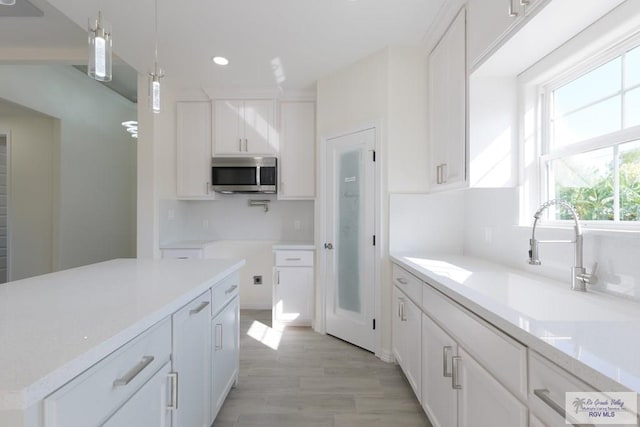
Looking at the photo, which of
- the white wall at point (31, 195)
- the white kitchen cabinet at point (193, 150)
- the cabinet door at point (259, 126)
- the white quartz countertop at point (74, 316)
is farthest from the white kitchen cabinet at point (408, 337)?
the white wall at point (31, 195)

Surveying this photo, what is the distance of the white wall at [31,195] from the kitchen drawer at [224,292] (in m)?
3.60

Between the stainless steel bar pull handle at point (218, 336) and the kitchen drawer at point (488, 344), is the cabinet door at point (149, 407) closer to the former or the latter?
the stainless steel bar pull handle at point (218, 336)

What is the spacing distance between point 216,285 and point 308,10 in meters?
1.94

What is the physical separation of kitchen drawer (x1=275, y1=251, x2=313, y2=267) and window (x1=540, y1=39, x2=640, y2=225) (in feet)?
7.09

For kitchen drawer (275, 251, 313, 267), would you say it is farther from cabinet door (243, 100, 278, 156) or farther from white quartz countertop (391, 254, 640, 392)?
white quartz countertop (391, 254, 640, 392)

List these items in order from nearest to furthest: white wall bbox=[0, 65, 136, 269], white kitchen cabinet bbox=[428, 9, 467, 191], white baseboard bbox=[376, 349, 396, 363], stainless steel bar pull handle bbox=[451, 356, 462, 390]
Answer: stainless steel bar pull handle bbox=[451, 356, 462, 390] < white kitchen cabinet bbox=[428, 9, 467, 191] < white baseboard bbox=[376, 349, 396, 363] < white wall bbox=[0, 65, 136, 269]

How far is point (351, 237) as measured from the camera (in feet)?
9.65

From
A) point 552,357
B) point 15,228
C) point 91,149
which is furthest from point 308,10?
point 15,228

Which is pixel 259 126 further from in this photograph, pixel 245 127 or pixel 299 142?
pixel 299 142

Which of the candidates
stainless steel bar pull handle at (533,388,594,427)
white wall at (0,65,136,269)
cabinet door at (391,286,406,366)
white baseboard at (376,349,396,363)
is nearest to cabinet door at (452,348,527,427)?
stainless steel bar pull handle at (533,388,594,427)

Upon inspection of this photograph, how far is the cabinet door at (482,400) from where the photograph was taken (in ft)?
3.09

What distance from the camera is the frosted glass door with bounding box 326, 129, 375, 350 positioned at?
108 inches

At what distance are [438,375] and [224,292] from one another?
4.07ft

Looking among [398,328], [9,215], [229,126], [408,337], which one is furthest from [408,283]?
[9,215]
